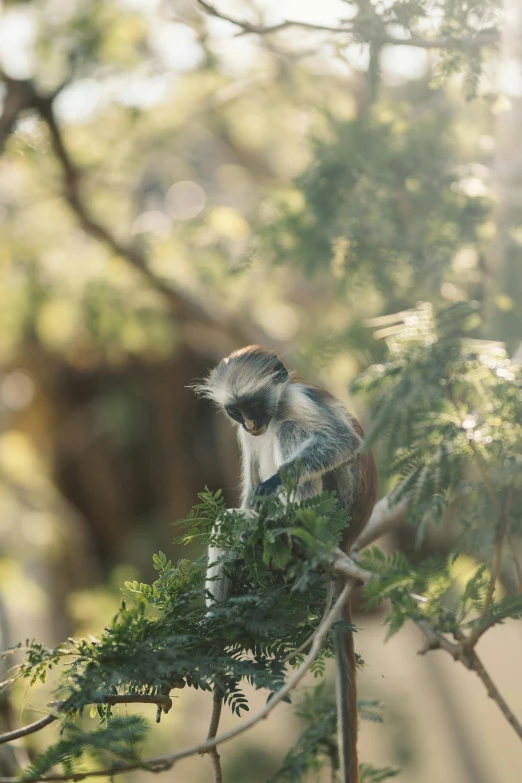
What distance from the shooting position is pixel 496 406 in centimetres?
204

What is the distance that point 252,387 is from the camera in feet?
9.66

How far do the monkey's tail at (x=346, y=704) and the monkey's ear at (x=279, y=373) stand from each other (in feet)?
3.41

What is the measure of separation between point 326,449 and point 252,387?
39 centimetres

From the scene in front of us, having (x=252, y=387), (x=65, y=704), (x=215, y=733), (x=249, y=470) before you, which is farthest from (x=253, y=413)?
(x=65, y=704)

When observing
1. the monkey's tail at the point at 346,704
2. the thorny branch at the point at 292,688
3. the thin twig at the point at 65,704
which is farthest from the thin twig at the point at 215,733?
the monkey's tail at the point at 346,704

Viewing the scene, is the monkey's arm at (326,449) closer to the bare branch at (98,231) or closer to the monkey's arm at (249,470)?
the monkey's arm at (249,470)

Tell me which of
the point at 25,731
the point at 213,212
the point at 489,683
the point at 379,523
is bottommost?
the point at 489,683

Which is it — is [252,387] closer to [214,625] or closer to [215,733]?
[214,625]

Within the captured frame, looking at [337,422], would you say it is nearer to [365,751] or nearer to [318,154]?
[318,154]

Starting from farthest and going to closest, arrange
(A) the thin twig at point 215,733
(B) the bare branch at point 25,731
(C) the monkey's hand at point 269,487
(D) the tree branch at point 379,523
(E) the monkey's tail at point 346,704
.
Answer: (D) the tree branch at point 379,523 → (C) the monkey's hand at point 269,487 → (E) the monkey's tail at point 346,704 → (A) the thin twig at point 215,733 → (B) the bare branch at point 25,731

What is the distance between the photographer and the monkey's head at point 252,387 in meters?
2.92

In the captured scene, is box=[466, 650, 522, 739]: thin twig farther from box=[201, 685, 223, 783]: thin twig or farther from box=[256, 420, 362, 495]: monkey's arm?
box=[256, 420, 362, 495]: monkey's arm

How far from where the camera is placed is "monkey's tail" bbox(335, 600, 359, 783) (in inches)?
81.6

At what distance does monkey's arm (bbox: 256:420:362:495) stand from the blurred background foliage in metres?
0.38
